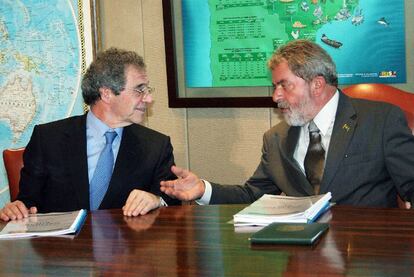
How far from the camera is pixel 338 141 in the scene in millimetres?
3219

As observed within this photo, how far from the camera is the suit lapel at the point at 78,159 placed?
134 inches

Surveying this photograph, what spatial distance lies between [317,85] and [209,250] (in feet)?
4.59

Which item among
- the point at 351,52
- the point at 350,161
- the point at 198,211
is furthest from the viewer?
the point at 351,52

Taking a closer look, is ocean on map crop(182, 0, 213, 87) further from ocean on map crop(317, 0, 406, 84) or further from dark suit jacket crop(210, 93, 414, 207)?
dark suit jacket crop(210, 93, 414, 207)

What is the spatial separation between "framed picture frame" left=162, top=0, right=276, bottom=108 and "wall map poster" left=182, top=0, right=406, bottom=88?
0.04 meters

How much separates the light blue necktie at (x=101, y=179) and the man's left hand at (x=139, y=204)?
0.50m

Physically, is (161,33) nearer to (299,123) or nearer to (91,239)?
(299,123)

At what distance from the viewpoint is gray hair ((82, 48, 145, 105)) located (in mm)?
3615

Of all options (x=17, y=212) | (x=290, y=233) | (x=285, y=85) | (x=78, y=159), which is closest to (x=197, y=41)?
Answer: (x=285, y=85)

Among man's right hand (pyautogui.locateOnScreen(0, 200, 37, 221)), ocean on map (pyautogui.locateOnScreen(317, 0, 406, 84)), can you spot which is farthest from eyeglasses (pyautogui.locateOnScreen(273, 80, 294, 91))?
man's right hand (pyautogui.locateOnScreen(0, 200, 37, 221))

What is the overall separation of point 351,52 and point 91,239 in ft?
6.39

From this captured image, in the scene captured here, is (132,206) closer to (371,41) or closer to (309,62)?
(309,62)

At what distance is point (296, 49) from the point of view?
3.39 meters

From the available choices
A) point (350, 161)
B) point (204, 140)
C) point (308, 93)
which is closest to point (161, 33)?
→ point (204, 140)
